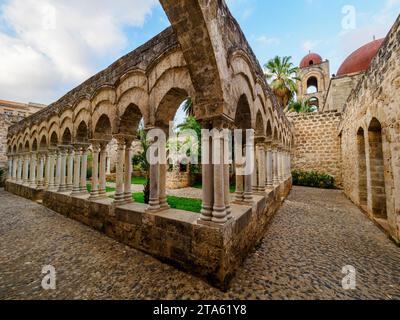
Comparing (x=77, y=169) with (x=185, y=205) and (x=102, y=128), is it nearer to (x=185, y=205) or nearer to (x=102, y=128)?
(x=102, y=128)

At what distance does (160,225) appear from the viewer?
10.1ft

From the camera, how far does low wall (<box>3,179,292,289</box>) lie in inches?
95.3

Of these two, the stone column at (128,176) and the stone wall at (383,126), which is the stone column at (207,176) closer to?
the stone column at (128,176)

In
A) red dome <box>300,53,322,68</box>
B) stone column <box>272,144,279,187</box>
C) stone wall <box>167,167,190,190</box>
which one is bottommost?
stone wall <box>167,167,190,190</box>

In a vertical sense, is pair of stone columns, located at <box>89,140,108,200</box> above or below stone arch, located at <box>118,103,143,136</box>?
below

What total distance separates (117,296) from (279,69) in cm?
1777

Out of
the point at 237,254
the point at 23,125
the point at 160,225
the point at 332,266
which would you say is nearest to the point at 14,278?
the point at 160,225

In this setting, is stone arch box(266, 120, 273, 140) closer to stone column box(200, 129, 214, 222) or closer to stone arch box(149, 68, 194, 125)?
stone arch box(149, 68, 194, 125)

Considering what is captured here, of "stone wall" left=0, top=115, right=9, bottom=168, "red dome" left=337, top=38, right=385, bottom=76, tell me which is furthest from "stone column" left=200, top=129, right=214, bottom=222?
"red dome" left=337, top=38, right=385, bottom=76

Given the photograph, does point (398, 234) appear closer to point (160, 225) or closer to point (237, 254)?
point (237, 254)

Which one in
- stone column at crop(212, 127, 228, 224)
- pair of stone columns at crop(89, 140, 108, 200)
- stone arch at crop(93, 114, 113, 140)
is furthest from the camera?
stone arch at crop(93, 114, 113, 140)

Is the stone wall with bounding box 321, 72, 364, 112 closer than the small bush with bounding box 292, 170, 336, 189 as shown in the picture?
No

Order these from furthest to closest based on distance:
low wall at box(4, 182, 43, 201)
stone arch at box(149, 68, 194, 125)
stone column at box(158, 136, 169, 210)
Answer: low wall at box(4, 182, 43, 201), stone column at box(158, 136, 169, 210), stone arch at box(149, 68, 194, 125)

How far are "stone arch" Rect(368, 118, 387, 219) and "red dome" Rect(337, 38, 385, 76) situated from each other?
495 inches
